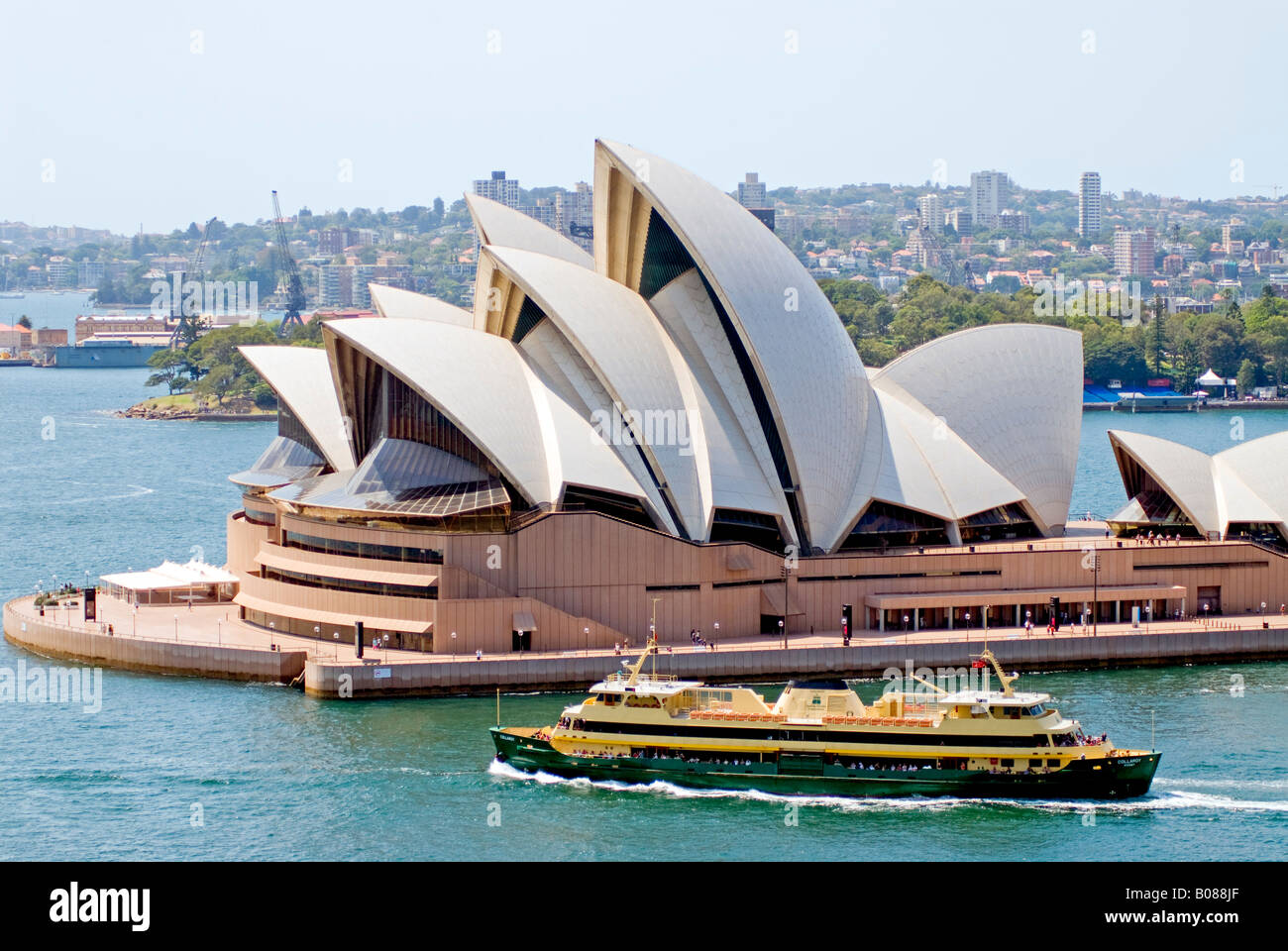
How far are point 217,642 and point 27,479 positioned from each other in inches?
2003

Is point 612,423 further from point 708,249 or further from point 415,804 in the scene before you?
point 415,804

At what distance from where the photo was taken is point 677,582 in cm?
5372

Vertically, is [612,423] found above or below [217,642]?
above

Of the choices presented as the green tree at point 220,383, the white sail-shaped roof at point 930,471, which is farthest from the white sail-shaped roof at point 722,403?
the green tree at point 220,383

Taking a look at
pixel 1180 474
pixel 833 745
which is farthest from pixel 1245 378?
pixel 833 745

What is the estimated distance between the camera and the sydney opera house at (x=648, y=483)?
2085 inches

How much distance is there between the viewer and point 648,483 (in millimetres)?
54188

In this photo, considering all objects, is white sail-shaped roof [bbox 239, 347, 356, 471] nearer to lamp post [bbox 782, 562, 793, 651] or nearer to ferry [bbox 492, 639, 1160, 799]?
lamp post [bbox 782, 562, 793, 651]

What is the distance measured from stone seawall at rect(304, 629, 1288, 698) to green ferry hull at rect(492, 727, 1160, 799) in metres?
7.45

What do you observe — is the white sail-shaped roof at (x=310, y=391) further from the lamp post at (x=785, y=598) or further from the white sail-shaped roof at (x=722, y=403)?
the lamp post at (x=785, y=598)

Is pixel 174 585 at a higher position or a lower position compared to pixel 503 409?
lower

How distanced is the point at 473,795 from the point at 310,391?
25.5m

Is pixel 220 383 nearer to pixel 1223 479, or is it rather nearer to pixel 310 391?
pixel 310 391
